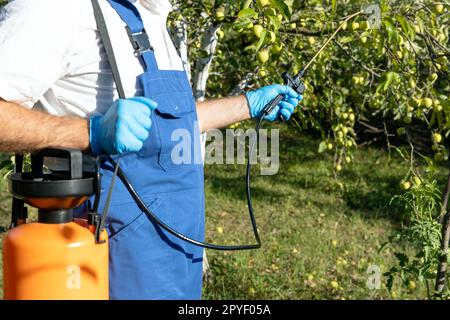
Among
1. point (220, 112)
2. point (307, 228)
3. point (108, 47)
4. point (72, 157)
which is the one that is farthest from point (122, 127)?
point (307, 228)

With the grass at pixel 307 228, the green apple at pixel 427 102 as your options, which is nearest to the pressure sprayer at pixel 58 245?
the green apple at pixel 427 102

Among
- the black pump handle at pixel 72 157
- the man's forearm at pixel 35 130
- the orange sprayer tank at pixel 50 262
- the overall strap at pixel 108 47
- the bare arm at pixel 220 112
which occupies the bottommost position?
the orange sprayer tank at pixel 50 262

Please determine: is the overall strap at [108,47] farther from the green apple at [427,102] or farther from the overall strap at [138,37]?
the green apple at [427,102]

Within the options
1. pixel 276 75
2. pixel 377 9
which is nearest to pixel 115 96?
pixel 377 9

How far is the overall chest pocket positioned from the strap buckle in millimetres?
71

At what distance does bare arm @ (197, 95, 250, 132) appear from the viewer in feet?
6.83

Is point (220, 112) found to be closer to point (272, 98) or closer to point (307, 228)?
point (272, 98)

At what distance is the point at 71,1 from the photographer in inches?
63.1

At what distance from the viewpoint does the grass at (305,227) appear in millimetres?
3877

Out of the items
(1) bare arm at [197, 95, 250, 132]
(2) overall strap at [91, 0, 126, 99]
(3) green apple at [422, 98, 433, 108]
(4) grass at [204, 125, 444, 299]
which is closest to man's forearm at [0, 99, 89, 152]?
(2) overall strap at [91, 0, 126, 99]

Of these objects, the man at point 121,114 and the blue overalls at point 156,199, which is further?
the blue overalls at point 156,199

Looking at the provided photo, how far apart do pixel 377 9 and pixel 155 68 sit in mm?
961
